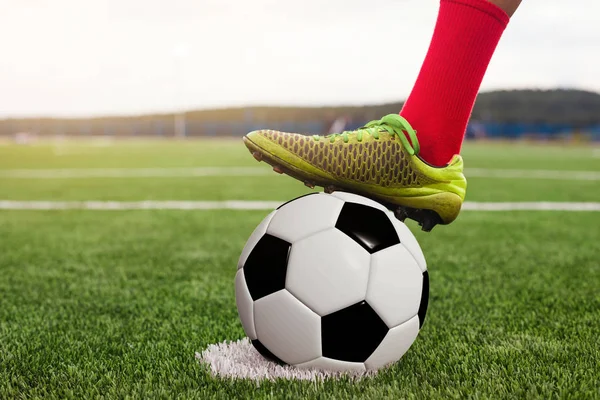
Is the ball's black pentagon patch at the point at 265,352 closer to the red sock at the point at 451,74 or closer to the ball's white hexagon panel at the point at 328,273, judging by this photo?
the ball's white hexagon panel at the point at 328,273

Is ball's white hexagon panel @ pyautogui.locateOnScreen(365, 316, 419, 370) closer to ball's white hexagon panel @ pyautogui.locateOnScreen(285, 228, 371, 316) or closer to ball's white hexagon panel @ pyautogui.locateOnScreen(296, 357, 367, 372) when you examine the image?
ball's white hexagon panel @ pyautogui.locateOnScreen(296, 357, 367, 372)

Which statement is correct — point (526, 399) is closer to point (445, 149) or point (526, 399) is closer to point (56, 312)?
point (445, 149)

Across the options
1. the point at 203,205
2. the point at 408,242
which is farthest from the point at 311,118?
the point at 408,242

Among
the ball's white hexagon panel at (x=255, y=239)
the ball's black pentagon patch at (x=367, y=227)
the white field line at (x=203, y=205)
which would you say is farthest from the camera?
the white field line at (x=203, y=205)

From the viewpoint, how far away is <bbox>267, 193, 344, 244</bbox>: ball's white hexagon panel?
Answer: 1953mm

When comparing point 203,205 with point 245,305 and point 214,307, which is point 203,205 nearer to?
point 214,307

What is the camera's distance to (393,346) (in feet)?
6.07

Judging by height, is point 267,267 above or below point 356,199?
below

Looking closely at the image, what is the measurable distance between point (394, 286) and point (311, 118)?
88.3 meters

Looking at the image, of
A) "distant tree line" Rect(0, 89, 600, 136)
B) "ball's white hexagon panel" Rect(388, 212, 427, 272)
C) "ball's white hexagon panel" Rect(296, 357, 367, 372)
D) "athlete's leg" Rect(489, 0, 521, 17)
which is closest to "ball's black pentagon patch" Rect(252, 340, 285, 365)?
"ball's white hexagon panel" Rect(296, 357, 367, 372)

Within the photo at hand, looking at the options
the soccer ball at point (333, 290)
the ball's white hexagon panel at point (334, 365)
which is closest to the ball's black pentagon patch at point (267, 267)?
the soccer ball at point (333, 290)

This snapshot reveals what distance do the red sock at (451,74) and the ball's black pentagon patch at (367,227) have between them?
0.47 metres

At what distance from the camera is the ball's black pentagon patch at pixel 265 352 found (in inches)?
73.6

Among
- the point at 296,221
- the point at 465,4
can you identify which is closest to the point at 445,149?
the point at 465,4
